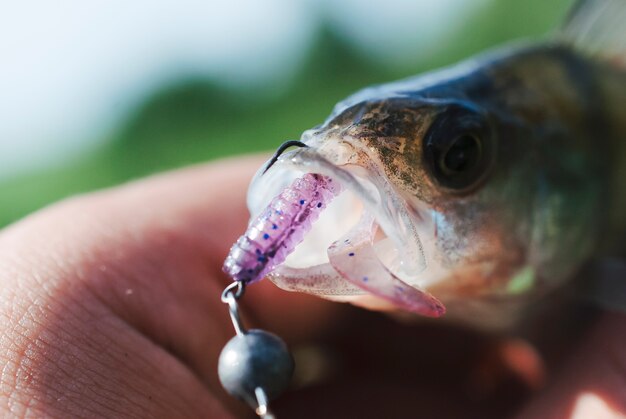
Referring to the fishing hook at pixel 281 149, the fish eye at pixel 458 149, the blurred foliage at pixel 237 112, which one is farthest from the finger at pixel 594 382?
the blurred foliage at pixel 237 112

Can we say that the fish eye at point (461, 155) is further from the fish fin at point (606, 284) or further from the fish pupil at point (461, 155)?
the fish fin at point (606, 284)

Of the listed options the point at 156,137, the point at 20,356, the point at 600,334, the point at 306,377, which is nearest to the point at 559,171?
the point at 600,334

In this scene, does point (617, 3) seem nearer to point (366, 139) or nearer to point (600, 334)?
point (600, 334)

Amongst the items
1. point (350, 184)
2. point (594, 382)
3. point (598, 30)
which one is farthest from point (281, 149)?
point (598, 30)

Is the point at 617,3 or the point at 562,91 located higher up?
Result: the point at 617,3

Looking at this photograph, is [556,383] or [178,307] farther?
[556,383]

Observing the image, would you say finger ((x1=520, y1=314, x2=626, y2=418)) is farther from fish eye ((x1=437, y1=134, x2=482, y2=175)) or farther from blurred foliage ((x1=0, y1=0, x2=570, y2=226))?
blurred foliage ((x1=0, y1=0, x2=570, y2=226))
